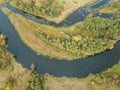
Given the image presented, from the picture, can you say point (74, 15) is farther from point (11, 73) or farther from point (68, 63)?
point (11, 73)

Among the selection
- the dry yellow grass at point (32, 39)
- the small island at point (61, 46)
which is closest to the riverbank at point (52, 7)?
the small island at point (61, 46)

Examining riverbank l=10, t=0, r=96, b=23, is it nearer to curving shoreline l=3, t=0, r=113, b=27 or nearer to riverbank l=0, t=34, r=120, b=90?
curving shoreline l=3, t=0, r=113, b=27

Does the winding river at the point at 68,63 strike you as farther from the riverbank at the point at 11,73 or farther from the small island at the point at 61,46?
the riverbank at the point at 11,73

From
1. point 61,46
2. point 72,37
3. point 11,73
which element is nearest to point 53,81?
point 11,73

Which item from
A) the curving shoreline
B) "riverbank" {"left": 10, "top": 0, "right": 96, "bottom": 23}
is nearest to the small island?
"riverbank" {"left": 10, "top": 0, "right": 96, "bottom": 23}

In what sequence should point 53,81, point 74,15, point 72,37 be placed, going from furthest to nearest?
point 74,15
point 72,37
point 53,81

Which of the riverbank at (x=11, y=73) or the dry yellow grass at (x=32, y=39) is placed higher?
the dry yellow grass at (x=32, y=39)

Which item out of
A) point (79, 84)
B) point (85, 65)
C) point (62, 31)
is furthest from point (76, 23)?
point (79, 84)

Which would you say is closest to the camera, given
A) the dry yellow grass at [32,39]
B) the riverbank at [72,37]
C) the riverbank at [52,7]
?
the riverbank at [72,37]
